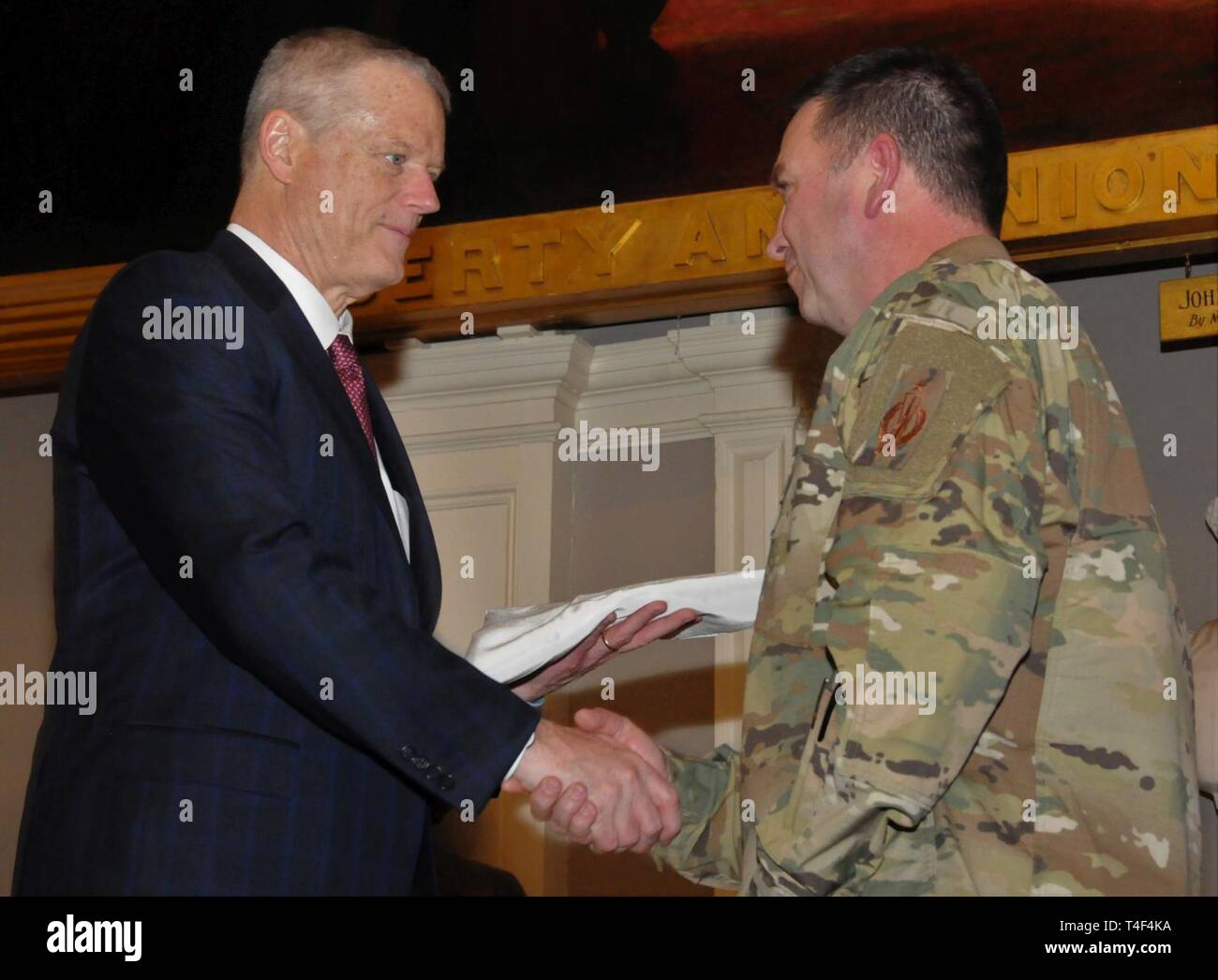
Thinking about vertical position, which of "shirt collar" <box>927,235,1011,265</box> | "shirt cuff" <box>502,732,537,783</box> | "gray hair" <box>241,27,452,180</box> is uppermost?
"gray hair" <box>241,27,452,180</box>

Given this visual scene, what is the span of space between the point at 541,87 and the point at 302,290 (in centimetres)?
281

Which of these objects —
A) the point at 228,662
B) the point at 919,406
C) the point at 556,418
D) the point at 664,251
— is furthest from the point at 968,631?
the point at 556,418

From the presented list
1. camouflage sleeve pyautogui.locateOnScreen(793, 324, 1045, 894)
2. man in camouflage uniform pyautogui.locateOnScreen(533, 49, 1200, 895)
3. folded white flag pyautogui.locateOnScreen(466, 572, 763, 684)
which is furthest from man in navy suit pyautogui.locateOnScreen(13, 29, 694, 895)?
camouflage sleeve pyautogui.locateOnScreen(793, 324, 1045, 894)

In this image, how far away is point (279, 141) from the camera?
294cm

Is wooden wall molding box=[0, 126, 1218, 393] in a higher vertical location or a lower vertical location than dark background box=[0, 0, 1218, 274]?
lower

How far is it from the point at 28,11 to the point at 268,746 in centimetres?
422

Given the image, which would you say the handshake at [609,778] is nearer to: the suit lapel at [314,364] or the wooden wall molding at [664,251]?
the suit lapel at [314,364]

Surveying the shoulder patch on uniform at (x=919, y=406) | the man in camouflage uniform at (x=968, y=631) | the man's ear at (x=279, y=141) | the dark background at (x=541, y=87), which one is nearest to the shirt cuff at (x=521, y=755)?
the man in camouflage uniform at (x=968, y=631)

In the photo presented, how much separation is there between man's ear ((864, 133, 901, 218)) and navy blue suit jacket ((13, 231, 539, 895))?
32.5 inches

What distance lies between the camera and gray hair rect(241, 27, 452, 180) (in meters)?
2.95

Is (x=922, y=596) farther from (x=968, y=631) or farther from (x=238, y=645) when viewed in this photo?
(x=238, y=645)

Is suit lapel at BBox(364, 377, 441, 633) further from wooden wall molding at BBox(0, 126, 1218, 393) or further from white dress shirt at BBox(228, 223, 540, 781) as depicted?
wooden wall molding at BBox(0, 126, 1218, 393)

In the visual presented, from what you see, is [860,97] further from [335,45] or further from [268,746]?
[268,746]
